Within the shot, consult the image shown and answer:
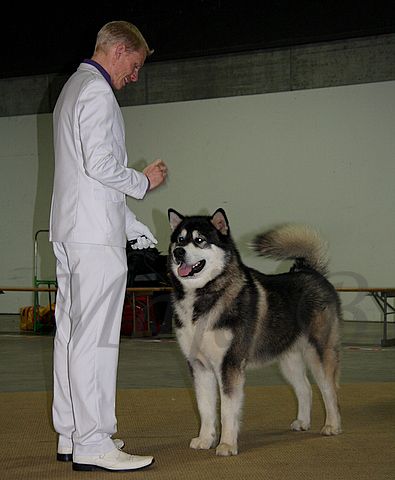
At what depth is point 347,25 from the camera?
9.04m

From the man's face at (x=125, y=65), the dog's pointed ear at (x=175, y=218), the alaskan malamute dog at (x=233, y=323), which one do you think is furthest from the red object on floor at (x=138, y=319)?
the man's face at (x=125, y=65)

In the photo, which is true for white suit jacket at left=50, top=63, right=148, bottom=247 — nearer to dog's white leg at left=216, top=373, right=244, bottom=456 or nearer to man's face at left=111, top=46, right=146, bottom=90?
man's face at left=111, top=46, right=146, bottom=90

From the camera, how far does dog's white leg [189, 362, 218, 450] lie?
10.6ft

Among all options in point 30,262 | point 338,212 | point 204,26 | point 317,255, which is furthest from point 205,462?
point 30,262

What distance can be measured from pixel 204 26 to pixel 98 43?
7259 mm

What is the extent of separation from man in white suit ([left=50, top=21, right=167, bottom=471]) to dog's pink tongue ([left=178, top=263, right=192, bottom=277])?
1.43 ft

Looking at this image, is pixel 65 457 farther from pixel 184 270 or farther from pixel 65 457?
pixel 184 270

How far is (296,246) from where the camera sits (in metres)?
3.86

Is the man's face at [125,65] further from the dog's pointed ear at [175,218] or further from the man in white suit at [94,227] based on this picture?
the dog's pointed ear at [175,218]

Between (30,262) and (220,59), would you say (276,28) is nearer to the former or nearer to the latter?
(220,59)

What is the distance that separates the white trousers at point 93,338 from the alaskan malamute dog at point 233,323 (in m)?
0.48

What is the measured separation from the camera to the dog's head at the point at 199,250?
3209 mm

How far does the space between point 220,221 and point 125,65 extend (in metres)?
0.84

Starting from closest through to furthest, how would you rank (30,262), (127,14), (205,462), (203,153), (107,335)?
(107,335) → (205,462) → (127,14) → (203,153) → (30,262)
